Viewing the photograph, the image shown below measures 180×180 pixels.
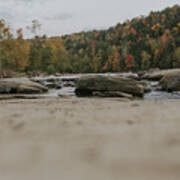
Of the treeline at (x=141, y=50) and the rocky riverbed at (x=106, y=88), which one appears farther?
the treeline at (x=141, y=50)

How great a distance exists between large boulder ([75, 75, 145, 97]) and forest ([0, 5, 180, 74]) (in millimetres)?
26221

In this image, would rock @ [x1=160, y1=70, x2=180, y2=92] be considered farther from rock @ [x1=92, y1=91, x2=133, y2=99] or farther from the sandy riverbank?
the sandy riverbank

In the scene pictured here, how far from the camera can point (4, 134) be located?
50.9 inches

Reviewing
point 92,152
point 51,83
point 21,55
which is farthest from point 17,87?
point 21,55

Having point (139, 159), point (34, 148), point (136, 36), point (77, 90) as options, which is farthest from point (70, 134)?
point (136, 36)

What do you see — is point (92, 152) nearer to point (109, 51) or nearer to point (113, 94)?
point (113, 94)

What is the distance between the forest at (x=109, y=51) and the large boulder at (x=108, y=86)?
26221mm

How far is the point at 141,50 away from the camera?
6141cm

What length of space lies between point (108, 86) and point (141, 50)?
5840cm

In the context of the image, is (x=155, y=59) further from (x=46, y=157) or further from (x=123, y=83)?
(x=46, y=157)

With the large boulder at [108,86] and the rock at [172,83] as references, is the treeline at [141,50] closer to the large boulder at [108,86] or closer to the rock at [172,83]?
the rock at [172,83]

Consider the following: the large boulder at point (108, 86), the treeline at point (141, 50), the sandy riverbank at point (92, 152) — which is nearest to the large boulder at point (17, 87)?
the large boulder at point (108, 86)

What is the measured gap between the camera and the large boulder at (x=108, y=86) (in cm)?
678

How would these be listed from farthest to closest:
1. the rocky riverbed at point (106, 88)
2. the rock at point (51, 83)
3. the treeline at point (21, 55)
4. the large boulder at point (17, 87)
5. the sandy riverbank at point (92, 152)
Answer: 1. the treeline at point (21, 55)
2. the rock at point (51, 83)
3. the large boulder at point (17, 87)
4. the rocky riverbed at point (106, 88)
5. the sandy riverbank at point (92, 152)
